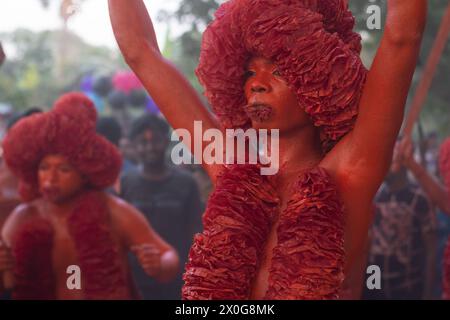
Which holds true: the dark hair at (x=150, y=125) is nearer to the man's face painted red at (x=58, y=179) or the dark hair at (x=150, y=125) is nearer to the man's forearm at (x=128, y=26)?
the man's face painted red at (x=58, y=179)

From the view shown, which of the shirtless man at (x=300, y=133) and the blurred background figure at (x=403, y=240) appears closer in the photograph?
the shirtless man at (x=300, y=133)

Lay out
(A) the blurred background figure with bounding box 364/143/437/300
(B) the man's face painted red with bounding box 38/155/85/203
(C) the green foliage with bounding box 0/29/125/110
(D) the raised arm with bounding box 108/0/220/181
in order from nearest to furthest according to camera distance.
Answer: (D) the raised arm with bounding box 108/0/220/181, (B) the man's face painted red with bounding box 38/155/85/203, (A) the blurred background figure with bounding box 364/143/437/300, (C) the green foliage with bounding box 0/29/125/110

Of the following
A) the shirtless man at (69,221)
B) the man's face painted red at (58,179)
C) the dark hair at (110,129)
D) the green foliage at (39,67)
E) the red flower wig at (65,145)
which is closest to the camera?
the shirtless man at (69,221)

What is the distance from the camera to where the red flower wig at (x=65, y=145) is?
451 centimetres

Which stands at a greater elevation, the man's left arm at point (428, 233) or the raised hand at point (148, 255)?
the man's left arm at point (428, 233)

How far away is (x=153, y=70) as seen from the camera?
278cm

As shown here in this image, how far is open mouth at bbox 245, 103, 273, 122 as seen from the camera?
8.44ft

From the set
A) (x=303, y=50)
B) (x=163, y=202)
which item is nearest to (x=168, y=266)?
(x=163, y=202)

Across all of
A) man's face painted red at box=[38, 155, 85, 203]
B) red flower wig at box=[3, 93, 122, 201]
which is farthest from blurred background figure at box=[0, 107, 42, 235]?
man's face painted red at box=[38, 155, 85, 203]

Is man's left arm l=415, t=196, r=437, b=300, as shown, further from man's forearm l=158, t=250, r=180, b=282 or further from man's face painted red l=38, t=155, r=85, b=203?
man's face painted red l=38, t=155, r=85, b=203

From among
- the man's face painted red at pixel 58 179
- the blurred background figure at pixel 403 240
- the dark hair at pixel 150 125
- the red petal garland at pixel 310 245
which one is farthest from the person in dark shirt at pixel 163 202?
the red petal garland at pixel 310 245

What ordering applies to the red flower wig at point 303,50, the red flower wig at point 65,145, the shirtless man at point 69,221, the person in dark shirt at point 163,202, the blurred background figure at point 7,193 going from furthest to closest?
the person in dark shirt at point 163,202 → the blurred background figure at point 7,193 → the red flower wig at point 65,145 → the shirtless man at point 69,221 → the red flower wig at point 303,50

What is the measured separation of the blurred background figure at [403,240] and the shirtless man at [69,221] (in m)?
1.84

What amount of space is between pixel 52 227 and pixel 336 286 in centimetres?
233
